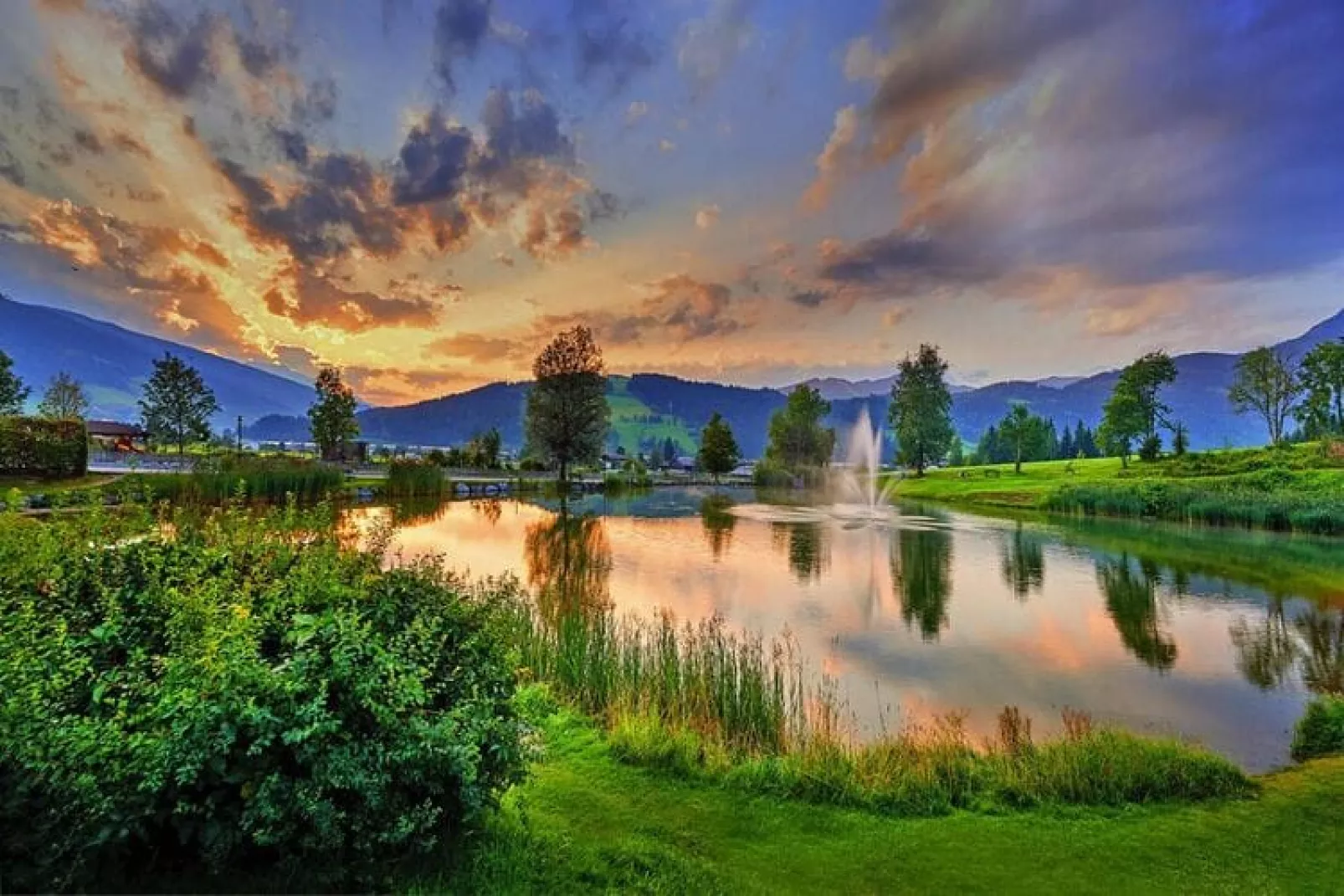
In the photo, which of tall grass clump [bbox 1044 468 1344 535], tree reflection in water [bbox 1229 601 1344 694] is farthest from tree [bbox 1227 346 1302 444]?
tree reflection in water [bbox 1229 601 1344 694]

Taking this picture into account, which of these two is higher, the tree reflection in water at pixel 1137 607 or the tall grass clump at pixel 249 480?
the tall grass clump at pixel 249 480

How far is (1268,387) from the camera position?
6344 cm

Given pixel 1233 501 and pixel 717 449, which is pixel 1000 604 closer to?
pixel 1233 501

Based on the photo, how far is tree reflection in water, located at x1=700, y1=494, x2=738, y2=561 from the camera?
26.1 metres

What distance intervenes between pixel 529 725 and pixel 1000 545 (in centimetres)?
2768

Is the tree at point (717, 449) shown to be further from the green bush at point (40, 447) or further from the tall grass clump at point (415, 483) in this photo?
the green bush at point (40, 447)

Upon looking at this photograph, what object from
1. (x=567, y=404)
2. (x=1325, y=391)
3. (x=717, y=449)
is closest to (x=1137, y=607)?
(x=567, y=404)

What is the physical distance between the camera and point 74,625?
4164mm

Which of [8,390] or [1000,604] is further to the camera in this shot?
[8,390]

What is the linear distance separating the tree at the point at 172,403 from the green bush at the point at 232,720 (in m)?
61.2

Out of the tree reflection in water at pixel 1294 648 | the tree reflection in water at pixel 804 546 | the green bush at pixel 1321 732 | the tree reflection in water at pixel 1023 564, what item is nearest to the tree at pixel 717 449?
the tree reflection in water at pixel 804 546

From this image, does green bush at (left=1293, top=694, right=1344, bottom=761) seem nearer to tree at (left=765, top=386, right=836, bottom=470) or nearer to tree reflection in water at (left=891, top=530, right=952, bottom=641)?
tree reflection in water at (left=891, top=530, right=952, bottom=641)

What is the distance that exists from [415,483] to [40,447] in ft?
70.5

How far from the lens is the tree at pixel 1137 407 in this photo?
6200 centimetres
